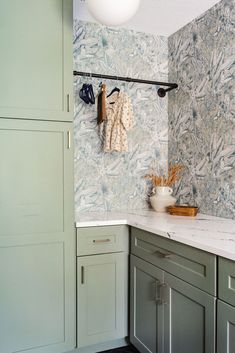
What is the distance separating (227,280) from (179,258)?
0.33 metres

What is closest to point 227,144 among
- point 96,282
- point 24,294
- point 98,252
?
point 98,252

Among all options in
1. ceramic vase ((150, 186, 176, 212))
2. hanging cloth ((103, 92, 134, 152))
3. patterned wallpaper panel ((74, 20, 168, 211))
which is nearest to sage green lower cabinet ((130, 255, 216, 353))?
ceramic vase ((150, 186, 176, 212))

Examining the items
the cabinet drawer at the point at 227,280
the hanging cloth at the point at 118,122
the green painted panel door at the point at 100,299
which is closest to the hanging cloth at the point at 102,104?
the hanging cloth at the point at 118,122

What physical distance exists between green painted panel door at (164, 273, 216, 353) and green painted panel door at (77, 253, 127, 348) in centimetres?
48

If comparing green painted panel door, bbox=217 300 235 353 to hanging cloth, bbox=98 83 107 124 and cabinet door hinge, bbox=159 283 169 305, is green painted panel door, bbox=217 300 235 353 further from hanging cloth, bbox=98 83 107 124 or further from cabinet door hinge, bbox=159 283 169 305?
hanging cloth, bbox=98 83 107 124

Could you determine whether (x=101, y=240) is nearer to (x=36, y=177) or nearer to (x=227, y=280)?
(x=36, y=177)

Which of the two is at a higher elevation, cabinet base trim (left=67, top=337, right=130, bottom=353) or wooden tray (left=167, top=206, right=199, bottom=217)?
wooden tray (left=167, top=206, right=199, bottom=217)

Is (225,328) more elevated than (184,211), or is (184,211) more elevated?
(184,211)

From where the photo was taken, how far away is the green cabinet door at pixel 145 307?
1720mm

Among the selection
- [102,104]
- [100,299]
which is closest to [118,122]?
[102,104]

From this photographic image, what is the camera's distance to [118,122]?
2227 mm

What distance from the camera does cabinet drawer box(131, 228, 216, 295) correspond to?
4.34 feet

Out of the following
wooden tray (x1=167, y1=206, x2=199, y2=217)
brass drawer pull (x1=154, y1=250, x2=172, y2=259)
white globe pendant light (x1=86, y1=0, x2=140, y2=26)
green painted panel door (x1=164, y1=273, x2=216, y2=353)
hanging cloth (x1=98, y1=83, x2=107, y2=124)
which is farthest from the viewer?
hanging cloth (x1=98, y1=83, x2=107, y2=124)

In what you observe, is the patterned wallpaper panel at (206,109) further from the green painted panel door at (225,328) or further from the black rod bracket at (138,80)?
the green painted panel door at (225,328)
